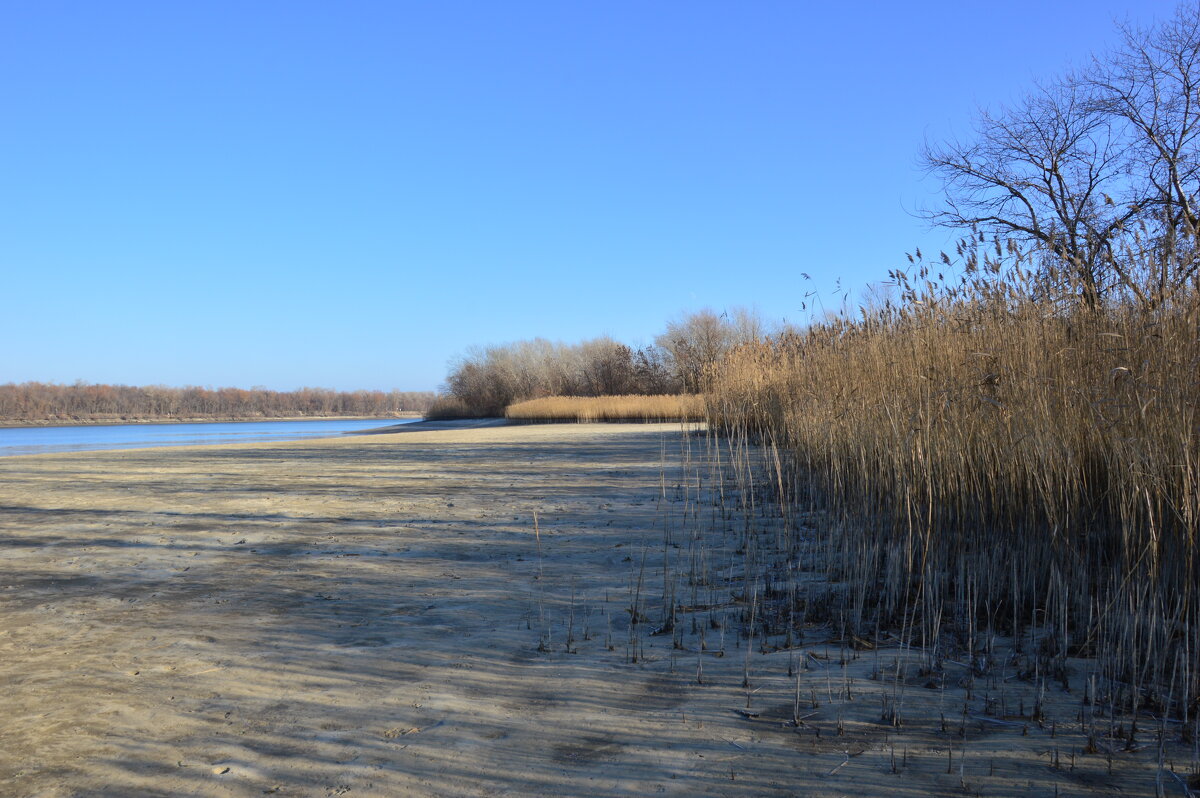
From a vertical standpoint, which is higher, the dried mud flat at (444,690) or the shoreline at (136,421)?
the shoreline at (136,421)

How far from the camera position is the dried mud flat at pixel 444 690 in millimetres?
1894

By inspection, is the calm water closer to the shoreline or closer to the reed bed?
the reed bed

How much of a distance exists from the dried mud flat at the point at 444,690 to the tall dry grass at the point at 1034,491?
43 centimetres

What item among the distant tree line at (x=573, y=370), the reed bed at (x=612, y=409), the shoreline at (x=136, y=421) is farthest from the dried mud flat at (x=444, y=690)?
the shoreline at (x=136, y=421)

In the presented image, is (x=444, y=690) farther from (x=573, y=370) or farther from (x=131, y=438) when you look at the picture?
(x=573, y=370)

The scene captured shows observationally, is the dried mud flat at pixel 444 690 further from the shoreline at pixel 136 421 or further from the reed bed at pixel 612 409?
the shoreline at pixel 136 421

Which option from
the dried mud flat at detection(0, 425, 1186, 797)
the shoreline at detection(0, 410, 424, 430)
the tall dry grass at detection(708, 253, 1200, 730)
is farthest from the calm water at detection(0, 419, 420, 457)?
the shoreline at detection(0, 410, 424, 430)

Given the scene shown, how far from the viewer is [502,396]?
43.1 meters

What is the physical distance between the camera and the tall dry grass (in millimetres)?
2625

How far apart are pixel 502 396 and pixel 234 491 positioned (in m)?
35.5

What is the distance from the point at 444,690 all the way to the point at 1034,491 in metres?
2.95

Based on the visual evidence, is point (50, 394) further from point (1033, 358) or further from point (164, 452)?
point (1033, 358)

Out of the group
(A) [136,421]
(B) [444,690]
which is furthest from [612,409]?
(A) [136,421]

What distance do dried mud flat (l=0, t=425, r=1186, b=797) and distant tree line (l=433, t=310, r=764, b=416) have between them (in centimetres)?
3342
